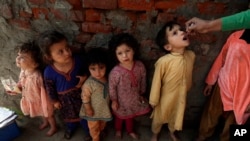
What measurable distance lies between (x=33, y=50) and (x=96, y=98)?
73cm

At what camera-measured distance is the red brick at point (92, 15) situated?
2490 millimetres

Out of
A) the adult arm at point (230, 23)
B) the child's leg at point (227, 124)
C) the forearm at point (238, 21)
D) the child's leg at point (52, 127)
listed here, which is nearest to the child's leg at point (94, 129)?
the child's leg at point (52, 127)

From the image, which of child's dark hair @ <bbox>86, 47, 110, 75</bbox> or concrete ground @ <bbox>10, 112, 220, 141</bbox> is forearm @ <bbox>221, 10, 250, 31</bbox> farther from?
concrete ground @ <bbox>10, 112, 220, 141</bbox>

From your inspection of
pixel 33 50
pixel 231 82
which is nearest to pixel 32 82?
pixel 33 50

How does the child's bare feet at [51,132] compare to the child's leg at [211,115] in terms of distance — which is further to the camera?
the child's bare feet at [51,132]

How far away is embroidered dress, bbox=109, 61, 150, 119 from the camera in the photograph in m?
2.54

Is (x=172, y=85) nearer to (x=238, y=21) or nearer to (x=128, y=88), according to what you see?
(x=128, y=88)

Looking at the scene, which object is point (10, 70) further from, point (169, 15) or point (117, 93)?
point (169, 15)

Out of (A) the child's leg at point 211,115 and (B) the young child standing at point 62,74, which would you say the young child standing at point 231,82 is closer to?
(A) the child's leg at point 211,115

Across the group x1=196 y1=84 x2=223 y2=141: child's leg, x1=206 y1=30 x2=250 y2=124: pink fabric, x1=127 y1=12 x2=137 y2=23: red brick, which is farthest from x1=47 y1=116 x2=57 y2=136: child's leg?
x1=206 y1=30 x2=250 y2=124: pink fabric

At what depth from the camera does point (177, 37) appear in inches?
90.0

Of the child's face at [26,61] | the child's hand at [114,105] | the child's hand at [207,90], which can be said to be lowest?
the child's hand at [114,105]

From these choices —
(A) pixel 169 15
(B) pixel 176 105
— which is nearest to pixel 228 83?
(B) pixel 176 105

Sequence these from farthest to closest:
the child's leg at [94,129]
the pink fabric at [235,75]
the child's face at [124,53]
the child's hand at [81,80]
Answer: the child's leg at [94,129] → the child's hand at [81,80] → the child's face at [124,53] → the pink fabric at [235,75]
